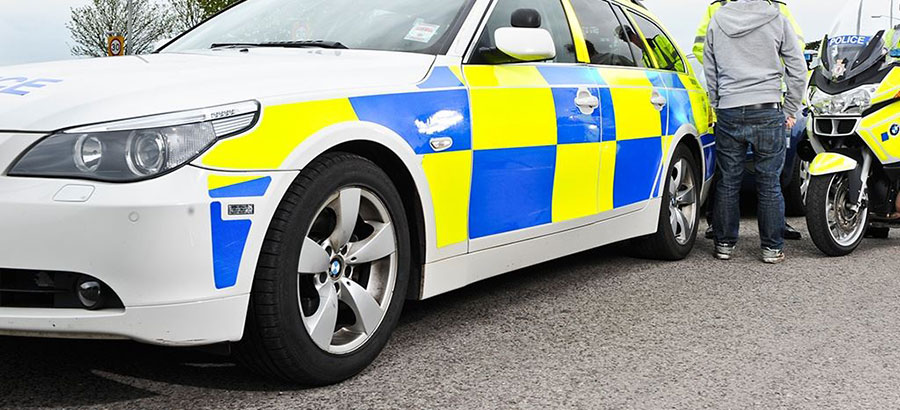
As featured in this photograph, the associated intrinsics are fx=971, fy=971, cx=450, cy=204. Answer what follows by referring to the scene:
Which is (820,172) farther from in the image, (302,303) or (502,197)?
Result: (302,303)

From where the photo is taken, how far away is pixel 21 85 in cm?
277

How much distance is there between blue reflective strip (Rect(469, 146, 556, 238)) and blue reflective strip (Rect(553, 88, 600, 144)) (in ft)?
0.42

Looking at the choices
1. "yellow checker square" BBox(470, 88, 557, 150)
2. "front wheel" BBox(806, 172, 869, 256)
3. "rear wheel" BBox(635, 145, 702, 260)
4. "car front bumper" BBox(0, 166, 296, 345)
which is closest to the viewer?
"car front bumper" BBox(0, 166, 296, 345)

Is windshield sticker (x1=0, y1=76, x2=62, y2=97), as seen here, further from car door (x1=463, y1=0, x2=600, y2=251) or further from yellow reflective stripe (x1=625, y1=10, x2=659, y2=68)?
yellow reflective stripe (x1=625, y1=10, x2=659, y2=68)

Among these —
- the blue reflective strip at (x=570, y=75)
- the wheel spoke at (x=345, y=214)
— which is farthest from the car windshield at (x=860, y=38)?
the wheel spoke at (x=345, y=214)

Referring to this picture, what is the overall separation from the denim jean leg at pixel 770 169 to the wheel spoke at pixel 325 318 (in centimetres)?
337

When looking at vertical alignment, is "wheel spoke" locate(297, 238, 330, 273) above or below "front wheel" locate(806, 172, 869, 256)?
above

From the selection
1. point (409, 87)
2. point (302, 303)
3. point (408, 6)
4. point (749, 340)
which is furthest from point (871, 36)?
point (302, 303)

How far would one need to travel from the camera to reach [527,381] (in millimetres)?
3150

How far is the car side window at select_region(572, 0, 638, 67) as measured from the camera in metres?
4.71

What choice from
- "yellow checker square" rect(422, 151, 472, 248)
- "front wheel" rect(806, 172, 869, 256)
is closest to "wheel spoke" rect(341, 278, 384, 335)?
"yellow checker square" rect(422, 151, 472, 248)

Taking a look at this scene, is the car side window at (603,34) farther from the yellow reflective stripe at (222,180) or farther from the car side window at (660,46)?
the yellow reflective stripe at (222,180)

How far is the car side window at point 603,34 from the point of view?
4715mm

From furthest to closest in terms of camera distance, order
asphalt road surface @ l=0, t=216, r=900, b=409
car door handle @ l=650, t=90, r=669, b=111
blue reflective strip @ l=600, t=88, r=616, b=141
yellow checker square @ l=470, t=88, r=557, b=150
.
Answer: car door handle @ l=650, t=90, r=669, b=111
blue reflective strip @ l=600, t=88, r=616, b=141
yellow checker square @ l=470, t=88, r=557, b=150
asphalt road surface @ l=0, t=216, r=900, b=409
